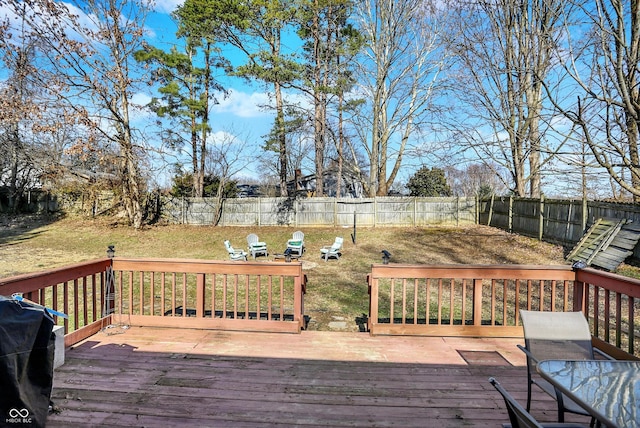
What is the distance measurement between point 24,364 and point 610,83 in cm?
808

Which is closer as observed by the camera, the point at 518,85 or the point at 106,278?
the point at 106,278

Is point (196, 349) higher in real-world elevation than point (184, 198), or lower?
lower

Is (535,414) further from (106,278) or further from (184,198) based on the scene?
(184,198)

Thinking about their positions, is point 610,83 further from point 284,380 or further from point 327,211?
point 327,211

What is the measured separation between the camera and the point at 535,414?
2268 millimetres

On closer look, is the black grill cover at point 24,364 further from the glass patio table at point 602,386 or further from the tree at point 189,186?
the tree at point 189,186

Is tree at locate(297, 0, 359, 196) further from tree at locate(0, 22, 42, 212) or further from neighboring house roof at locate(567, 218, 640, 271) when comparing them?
neighboring house roof at locate(567, 218, 640, 271)

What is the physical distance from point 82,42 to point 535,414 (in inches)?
639

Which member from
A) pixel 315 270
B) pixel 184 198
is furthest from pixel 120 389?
pixel 184 198

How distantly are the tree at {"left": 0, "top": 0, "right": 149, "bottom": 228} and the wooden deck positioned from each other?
12.3 m

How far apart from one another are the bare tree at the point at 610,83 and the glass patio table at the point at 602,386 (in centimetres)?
527

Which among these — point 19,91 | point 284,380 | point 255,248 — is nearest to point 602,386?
point 284,380

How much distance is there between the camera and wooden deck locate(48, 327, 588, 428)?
222cm

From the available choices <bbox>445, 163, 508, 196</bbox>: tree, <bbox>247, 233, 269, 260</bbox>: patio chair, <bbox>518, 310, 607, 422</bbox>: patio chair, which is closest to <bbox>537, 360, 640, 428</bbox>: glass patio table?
<bbox>518, 310, 607, 422</bbox>: patio chair
